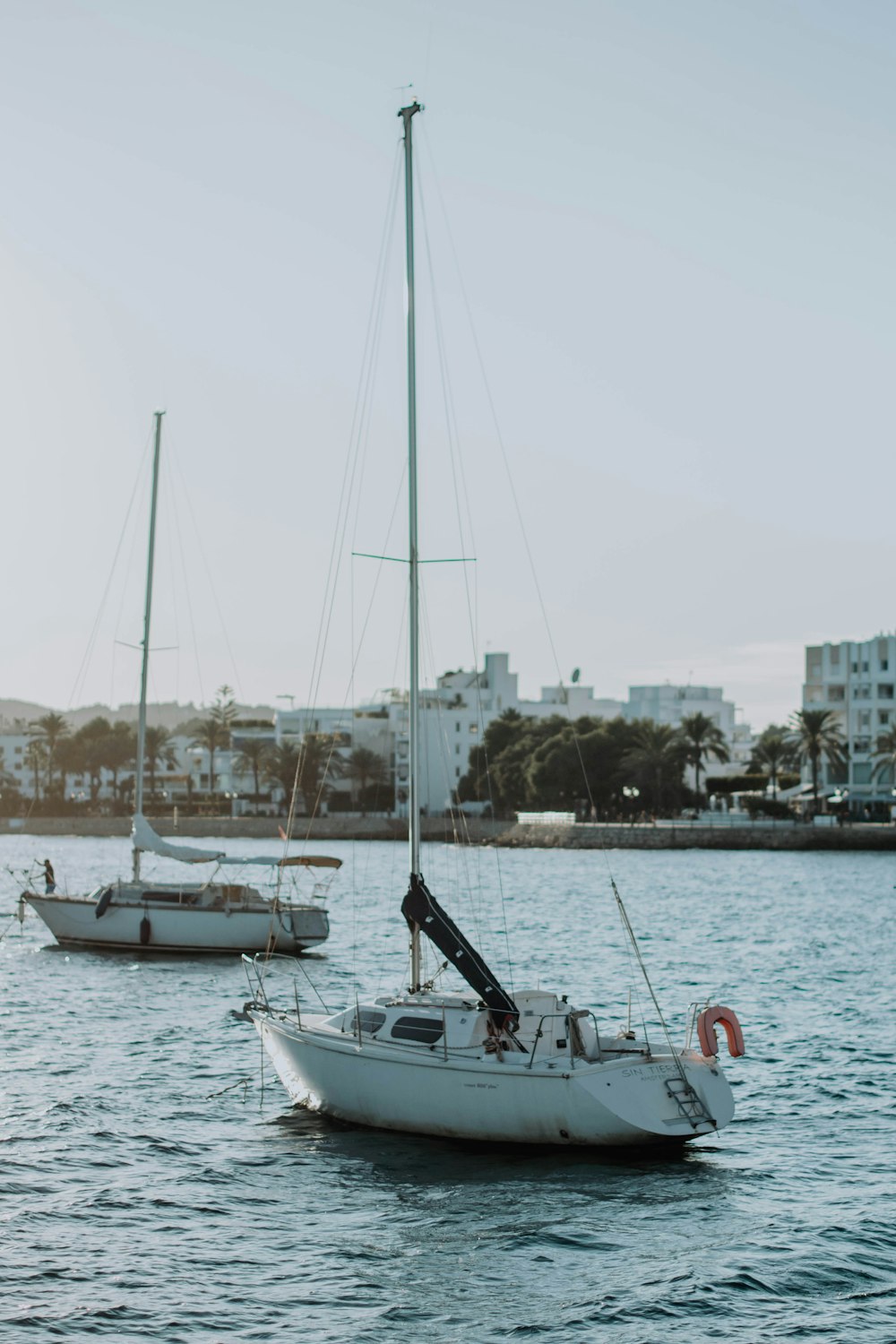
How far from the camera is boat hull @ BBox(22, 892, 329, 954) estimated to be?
45.9m

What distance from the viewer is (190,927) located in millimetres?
45906

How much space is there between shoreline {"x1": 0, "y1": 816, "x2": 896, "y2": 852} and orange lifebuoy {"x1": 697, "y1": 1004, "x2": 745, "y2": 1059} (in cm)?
7455

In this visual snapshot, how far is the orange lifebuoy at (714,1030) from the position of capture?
2045cm

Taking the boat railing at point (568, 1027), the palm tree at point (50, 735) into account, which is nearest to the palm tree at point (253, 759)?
the palm tree at point (50, 735)

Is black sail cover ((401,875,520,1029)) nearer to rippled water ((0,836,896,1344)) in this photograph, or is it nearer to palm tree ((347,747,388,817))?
rippled water ((0,836,896,1344))

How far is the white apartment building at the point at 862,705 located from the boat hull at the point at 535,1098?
117581mm

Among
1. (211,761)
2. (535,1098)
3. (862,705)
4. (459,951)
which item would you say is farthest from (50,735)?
(535,1098)

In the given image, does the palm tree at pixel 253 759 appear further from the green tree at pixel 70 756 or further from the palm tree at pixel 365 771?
the green tree at pixel 70 756

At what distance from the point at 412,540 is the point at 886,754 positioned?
110309mm

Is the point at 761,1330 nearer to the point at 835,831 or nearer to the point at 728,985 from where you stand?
the point at 728,985

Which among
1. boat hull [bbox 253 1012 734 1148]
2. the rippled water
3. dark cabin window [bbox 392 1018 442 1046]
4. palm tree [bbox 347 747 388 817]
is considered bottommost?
the rippled water

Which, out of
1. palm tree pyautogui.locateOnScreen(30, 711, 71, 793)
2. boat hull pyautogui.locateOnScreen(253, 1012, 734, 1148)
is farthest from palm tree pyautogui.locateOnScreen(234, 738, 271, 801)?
boat hull pyautogui.locateOnScreen(253, 1012, 734, 1148)

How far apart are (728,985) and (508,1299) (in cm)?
2647

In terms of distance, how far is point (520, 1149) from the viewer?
2056 centimetres
